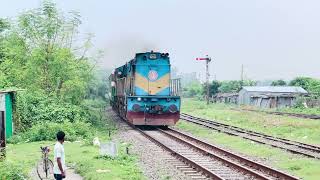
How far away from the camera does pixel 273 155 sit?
1822 cm

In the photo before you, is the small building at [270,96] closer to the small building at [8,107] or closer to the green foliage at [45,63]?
the green foliage at [45,63]

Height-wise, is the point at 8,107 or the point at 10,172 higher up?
the point at 8,107

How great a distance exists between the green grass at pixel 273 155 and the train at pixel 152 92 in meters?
2.57

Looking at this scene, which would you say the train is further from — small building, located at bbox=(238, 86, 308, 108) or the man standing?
small building, located at bbox=(238, 86, 308, 108)

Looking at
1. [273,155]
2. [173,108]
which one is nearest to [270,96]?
[173,108]

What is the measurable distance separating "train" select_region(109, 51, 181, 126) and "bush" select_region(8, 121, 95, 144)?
4.45 metres

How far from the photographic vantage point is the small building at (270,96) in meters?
61.0

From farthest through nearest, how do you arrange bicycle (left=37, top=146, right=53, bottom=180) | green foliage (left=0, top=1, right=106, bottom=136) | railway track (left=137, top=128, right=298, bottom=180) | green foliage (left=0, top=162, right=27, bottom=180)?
green foliage (left=0, top=1, right=106, bottom=136)
railway track (left=137, top=128, right=298, bottom=180)
bicycle (left=37, top=146, right=53, bottom=180)
green foliage (left=0, top=162, right=27, bottom=180)

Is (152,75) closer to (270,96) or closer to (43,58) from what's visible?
(43,58)

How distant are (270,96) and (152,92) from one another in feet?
117

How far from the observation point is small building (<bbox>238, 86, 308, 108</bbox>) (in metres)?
61.0

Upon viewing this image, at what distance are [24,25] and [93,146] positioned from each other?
38.2 ft

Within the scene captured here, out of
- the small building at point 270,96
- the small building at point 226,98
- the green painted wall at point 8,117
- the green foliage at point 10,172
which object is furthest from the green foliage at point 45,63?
the small building at point 226,98

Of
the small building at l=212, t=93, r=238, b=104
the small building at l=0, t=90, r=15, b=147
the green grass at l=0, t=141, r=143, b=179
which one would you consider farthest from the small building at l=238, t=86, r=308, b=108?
the green grass at l=0, t=141, r=143, b=179
